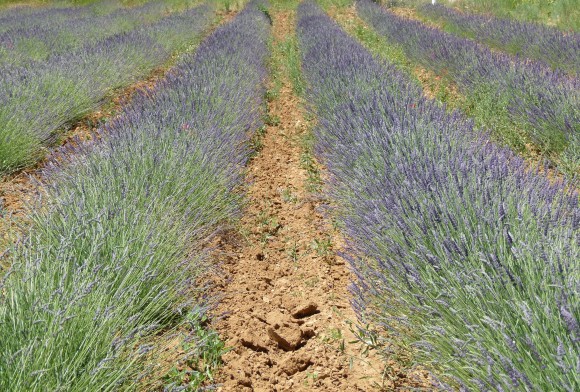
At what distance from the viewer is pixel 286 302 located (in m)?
2.64

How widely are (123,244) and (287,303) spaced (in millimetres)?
983

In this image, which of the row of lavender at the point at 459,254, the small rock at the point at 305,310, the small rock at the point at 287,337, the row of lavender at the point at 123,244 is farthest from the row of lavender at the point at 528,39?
the small rock at the point at 287,337

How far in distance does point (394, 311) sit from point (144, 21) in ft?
50.6

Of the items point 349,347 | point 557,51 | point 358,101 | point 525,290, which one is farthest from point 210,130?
point 557,51

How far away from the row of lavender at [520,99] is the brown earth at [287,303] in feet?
6.90

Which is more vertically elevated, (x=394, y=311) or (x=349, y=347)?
(x=394, y=311)

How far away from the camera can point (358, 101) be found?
4355mm

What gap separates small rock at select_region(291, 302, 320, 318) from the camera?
251 centimetres

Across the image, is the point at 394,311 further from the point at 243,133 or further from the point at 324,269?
the point at 243,133

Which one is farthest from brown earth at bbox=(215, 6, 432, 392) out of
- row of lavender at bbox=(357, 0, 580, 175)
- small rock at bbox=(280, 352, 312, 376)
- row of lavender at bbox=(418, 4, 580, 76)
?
row of lavender at bbox=(418, 4, 580, 76)

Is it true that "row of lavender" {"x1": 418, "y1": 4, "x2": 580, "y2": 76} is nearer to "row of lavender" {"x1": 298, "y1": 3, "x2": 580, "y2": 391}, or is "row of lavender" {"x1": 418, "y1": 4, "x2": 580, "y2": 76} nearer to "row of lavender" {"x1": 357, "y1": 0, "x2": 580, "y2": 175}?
"row of lavender" {"x1": 357, "y1": 0, "x2": 580, "y2": 175}

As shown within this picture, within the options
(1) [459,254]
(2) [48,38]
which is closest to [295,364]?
(1) [459,254]

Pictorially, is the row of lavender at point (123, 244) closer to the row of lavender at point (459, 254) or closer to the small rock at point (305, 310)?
the small rock at point (305, 310)

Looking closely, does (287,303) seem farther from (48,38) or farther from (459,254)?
(48,38)
